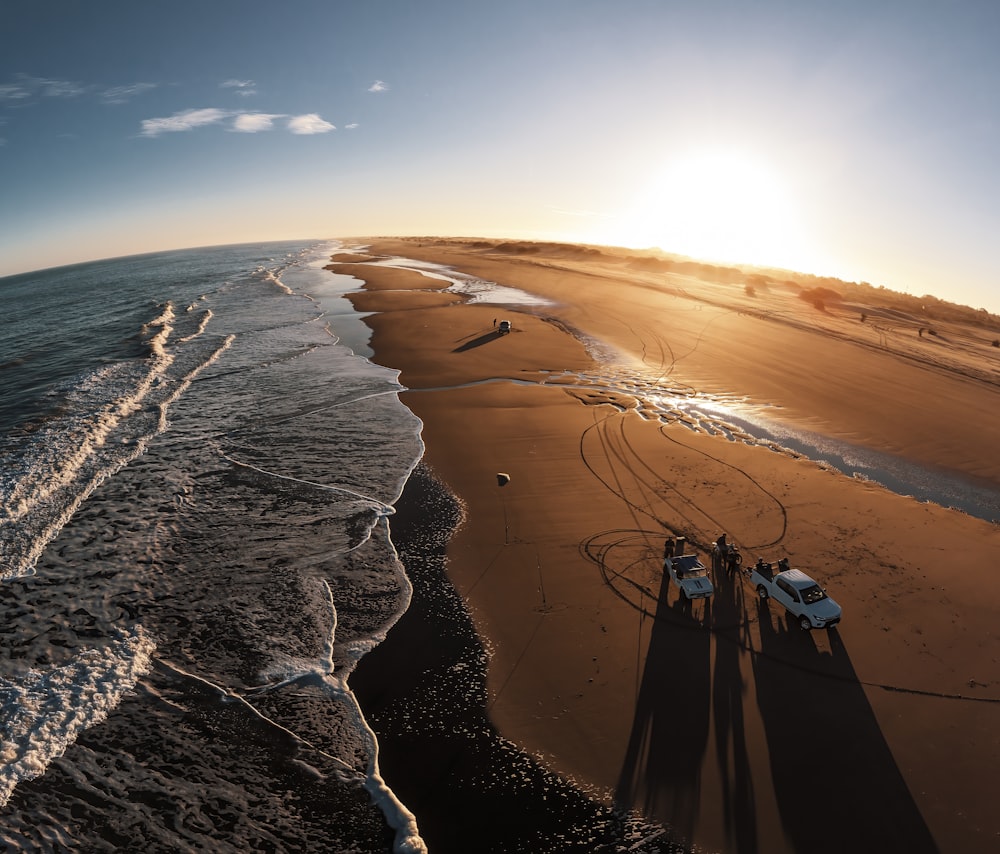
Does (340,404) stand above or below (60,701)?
above

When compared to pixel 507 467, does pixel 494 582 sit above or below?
below

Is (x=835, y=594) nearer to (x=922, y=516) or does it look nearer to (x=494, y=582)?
(x=922, y=516)

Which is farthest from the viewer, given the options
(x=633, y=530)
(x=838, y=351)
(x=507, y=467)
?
(x=838, y=351)

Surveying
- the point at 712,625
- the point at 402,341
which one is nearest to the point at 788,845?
the point at 712,625

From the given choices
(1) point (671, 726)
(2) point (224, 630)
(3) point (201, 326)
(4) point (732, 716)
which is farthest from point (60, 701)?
(3) point (201, 326)

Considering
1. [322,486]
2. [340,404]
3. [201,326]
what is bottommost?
[322,486]

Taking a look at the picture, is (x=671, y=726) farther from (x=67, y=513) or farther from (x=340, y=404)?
(x=340, y=404)
